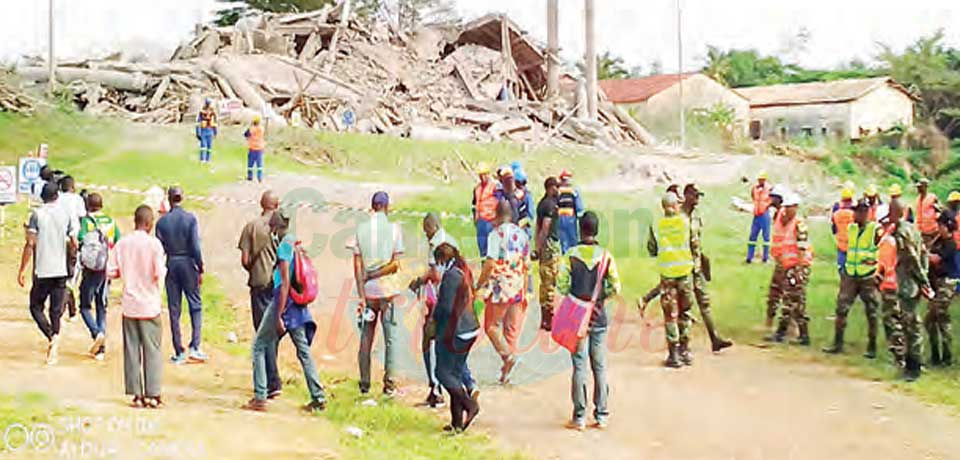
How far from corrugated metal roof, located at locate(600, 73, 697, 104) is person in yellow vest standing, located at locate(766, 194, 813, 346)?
122 feet

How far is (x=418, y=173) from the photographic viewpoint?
24906 mm

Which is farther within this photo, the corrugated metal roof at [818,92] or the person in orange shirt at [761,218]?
the corrugated metal roof at [818,92]

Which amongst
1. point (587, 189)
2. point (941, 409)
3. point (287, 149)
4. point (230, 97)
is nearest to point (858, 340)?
point (941, 409)

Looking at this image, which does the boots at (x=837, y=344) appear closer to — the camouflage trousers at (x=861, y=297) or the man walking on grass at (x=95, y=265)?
the camouflage trousers at (x=861, y=297)

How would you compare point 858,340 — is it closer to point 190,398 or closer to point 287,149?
point 190,398

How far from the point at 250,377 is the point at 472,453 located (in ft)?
8.53

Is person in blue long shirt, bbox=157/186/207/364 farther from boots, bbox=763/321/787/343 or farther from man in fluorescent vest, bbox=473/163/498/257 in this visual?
boots, bbox=763/321/787/343

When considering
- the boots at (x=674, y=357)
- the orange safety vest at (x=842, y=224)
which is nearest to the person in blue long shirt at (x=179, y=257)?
the boots at (x=674, y=357)

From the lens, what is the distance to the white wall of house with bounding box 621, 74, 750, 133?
4709 cm

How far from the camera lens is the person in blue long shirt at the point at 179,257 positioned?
29.8 feet

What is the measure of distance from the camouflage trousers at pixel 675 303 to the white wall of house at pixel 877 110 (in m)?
32.0

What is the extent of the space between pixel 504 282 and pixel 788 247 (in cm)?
379

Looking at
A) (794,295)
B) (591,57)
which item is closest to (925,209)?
(794,295)

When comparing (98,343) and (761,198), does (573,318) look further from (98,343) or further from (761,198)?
(761,198)
